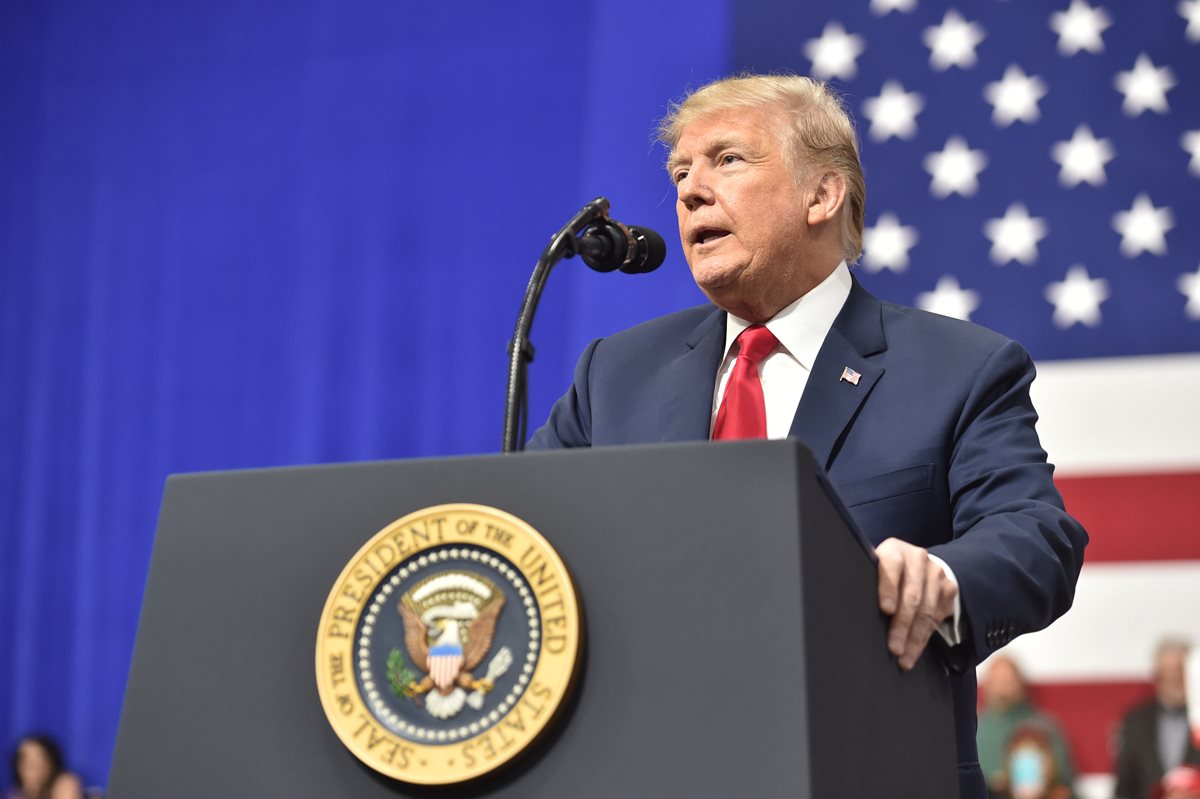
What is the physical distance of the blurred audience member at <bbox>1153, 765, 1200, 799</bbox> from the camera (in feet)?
12.7

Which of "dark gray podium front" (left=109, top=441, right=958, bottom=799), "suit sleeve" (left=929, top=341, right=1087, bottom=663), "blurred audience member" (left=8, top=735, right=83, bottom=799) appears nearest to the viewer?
"dark gray podium front" (left=109, top=441, right=958, bottom=799)

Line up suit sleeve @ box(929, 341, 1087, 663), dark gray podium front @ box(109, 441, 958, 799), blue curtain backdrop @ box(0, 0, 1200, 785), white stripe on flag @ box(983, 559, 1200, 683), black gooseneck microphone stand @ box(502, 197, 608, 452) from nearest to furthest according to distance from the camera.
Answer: dark gray podium front @ box(109, 441, 958, 799)
suit sleeve @ box(929, 341, 1087, 663)
black gooseneck microphone stand @ box(502, 197, 608, 452)
white stripe on flag @ box(983, 559, 1200, 683)
blue curtain backdrop @ box(0, 0, 1200, 785)

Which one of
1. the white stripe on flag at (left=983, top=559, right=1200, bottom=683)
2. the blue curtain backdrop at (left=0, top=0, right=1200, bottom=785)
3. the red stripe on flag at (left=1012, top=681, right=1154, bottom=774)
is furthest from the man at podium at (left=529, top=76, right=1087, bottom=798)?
the red stripe on flag at (left=1012, top=681, right=1154, bottom=774)

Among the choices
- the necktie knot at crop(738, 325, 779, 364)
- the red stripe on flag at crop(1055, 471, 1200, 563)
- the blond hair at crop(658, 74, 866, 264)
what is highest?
the blond hair at crop(658, 74, 866, 264)

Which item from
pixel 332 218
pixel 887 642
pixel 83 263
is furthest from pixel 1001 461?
pixel 83 263

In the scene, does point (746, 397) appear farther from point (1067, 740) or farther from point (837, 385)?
point (1067, 740)

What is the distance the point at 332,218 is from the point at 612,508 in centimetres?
443

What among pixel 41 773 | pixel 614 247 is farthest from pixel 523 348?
pixel 41 773

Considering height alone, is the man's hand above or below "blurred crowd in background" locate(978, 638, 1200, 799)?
above

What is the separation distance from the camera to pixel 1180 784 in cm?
400

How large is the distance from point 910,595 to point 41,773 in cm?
502

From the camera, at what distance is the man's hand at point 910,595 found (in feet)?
3.45

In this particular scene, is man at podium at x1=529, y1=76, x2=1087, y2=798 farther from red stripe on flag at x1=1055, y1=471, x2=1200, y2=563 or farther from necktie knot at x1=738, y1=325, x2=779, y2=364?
red stripe on flag at x1=1055, y1=471, x2=1200, y2=563

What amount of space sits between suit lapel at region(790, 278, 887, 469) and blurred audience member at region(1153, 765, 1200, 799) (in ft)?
8.90
